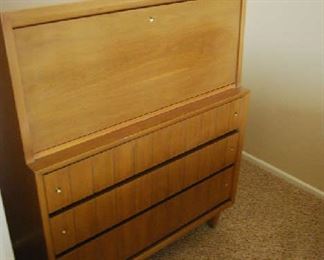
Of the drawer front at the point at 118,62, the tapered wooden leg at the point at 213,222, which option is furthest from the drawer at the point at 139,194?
the tapered wooden leg at the point at 213,222

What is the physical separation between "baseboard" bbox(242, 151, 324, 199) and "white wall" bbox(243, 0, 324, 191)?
0.02 meters

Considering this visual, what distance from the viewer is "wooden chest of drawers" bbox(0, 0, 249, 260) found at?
100 cm

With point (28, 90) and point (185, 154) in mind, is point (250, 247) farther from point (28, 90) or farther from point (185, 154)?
point (28, 90)

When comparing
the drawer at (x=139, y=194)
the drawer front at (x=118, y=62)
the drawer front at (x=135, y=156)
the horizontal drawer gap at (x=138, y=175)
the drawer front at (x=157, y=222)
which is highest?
the drawer front at (x=118, y=62)

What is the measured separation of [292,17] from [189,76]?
0.82 m

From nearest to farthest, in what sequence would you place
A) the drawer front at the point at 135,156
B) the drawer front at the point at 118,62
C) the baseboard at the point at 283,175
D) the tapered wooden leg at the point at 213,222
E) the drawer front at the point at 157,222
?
1. the drawer front at the point at 118,62
2. the drawer front at the point at 135,156
3. the drawer front at the point at 157,222
4. the tapered wooden leg at the point at 213,222
5. the baseboard at the point at 283,175

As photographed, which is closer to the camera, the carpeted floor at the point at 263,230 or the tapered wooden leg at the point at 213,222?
the carpeted floor at the point at 263,230

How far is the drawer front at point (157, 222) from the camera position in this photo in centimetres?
132

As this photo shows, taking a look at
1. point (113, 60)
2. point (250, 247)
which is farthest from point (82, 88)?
point (250, 247)

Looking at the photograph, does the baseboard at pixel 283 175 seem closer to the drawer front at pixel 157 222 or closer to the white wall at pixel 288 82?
the white wall at pixel 288 82

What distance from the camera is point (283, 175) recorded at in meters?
2.19

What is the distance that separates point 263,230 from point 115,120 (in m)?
1.02

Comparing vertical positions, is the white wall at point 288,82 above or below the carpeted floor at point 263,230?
above

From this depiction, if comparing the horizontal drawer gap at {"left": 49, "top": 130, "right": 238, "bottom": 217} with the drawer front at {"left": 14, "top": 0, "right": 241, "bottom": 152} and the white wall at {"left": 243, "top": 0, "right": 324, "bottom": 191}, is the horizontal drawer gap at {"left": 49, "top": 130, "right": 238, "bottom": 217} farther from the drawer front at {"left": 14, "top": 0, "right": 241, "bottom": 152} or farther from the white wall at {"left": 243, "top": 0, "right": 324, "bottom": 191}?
the white wall at {"left": 243, "top": 0, "right": 324, "bottom": 191}
